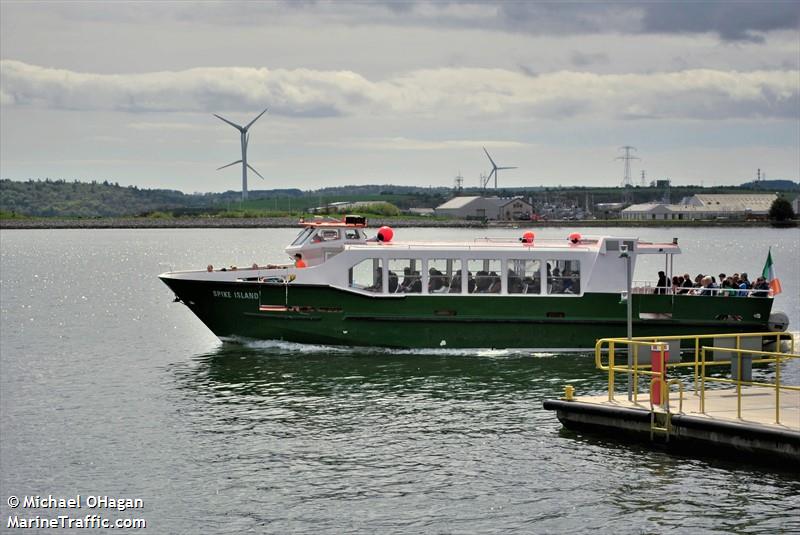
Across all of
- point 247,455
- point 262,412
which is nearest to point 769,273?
point 262,412

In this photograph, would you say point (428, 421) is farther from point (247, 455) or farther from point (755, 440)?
point (755, 440)

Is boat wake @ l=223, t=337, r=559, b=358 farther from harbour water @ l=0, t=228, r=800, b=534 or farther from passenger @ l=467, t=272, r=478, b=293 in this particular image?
passenger @ l=467, t=272, r=478, b=293

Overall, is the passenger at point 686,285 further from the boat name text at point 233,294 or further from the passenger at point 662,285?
the boat name text at point 233,294

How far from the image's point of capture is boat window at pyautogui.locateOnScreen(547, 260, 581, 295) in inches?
1484

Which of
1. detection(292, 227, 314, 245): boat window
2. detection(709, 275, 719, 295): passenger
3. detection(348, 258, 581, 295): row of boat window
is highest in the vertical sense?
detection(292, 227, 314, 245): boat window

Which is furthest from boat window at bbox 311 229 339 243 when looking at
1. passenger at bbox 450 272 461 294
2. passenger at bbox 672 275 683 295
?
passenger at bbox 672 275 683 295

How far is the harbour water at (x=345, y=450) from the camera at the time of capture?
21.2m

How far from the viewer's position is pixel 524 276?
124ft

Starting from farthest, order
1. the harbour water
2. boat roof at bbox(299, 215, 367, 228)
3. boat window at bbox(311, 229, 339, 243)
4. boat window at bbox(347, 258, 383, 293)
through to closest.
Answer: boat window at bbox(311, 229, 339, 243) < boat roof at bbox(299, 215, 367, 228) < boat window at bbox(347, 258, 383, 293) < the harbour water

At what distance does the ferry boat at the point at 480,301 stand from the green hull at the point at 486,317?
0.03 meters

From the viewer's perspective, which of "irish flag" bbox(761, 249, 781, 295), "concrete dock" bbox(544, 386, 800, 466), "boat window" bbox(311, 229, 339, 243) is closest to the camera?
"concrete dock" bbox(544, 386, 800, 466)

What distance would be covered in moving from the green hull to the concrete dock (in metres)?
10.5

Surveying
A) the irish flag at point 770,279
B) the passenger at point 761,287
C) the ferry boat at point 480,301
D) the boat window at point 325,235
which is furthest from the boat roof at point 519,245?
the irish flag at point 770,279

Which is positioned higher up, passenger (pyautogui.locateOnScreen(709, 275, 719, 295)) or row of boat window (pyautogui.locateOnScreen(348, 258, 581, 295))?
row of boat window (pyautogui.locateOnScreen(348, 258, 581, 295))
